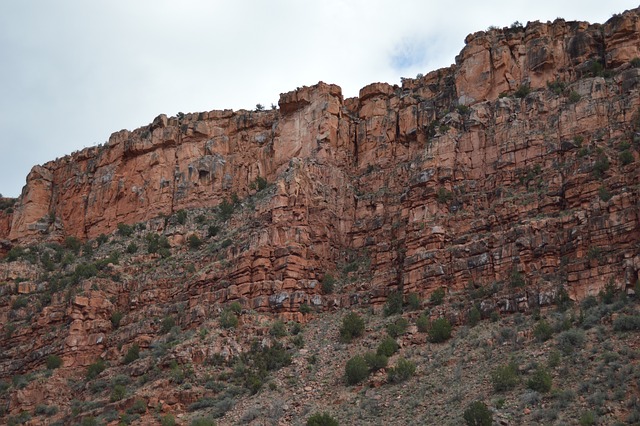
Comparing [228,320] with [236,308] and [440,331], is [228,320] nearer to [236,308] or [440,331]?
[236,308]

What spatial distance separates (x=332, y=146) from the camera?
62406mm

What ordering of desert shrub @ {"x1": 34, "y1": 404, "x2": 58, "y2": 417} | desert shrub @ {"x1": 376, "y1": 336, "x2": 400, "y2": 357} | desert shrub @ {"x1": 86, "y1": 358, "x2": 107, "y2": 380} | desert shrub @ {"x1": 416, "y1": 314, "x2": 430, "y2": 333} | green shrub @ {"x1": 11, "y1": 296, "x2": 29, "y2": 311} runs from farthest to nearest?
green shrub @ {"x1": 11, "y1": 296, "x2": 29, "y2": 311} < desert shrub @ {"x1": 86, "y1": 358, "x2": 107, "y2": 380} < desert shrub @ {"x1": 34, "y1": 404, "x2": 58, "y2": 417} < desert shrub @ {"x1": 416, "y1": 314, "x2": 430, "y2": 333} < desert shrub @ {"x1": 376, "y1": 336, "x2": 400, "y2": 357}

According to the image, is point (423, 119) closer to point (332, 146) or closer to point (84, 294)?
point (332, 146)

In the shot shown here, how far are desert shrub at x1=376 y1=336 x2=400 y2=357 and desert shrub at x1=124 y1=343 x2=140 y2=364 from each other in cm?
1509

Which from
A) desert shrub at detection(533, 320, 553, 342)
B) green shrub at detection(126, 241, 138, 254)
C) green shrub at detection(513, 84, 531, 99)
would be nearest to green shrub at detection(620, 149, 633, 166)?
green shrub at detection(513, 84, 531, 99)

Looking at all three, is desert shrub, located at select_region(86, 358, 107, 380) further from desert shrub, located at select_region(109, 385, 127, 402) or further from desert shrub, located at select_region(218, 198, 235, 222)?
desert shrub, located at select_region(218, 198, 235, 222)

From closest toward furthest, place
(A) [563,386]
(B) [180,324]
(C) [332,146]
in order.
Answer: (A) [563,386] → (B) [180,324] → (C) [332,146]

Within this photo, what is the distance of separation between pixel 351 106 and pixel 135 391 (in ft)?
90.7

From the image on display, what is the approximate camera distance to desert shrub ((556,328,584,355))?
38.4 metres

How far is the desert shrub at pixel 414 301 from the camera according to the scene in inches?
1880

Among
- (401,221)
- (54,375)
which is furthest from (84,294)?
(401,221)

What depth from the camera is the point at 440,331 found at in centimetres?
4434

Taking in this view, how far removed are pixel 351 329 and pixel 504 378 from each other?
12395 mm

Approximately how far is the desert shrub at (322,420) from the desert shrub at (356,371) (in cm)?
421
